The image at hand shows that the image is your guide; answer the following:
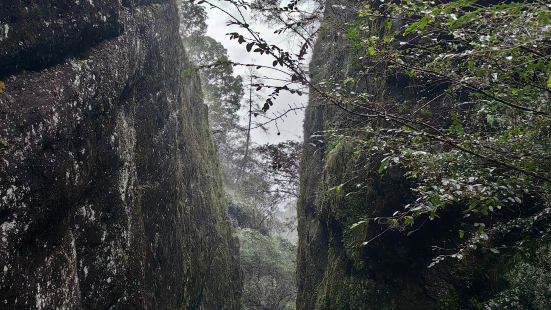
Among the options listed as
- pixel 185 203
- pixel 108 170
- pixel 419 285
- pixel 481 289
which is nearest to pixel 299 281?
pixel 185 203

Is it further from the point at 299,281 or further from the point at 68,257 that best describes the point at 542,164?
the point at 299,281

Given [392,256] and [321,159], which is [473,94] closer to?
[392,256]

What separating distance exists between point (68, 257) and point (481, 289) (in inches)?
244

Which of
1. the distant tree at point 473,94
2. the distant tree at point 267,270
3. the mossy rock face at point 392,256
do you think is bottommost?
the distant tree at point 267,270

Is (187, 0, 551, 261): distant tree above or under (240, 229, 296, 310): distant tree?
above

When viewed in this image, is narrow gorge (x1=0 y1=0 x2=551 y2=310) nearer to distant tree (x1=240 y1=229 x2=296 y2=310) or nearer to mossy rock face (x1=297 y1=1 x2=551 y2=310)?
mossy rock face (x1=297 y1=1 x2=551 y2=310)

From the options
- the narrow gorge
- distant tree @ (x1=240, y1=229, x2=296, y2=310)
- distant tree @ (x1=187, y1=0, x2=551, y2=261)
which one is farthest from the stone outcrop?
distant tree @ (x1=240, y1=229, x2=296, y2=310)

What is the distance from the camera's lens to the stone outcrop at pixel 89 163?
13.3ft

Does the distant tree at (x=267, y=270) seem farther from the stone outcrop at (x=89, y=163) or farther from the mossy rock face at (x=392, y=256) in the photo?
the stone outcrop at (x=89, y=163)

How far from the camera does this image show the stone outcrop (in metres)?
4.05

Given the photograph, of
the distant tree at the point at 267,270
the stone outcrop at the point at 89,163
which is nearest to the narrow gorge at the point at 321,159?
the stone outcrop at the point at 89,163

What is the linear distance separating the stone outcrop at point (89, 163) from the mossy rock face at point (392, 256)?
3356 millimetres

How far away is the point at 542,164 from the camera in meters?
3.88

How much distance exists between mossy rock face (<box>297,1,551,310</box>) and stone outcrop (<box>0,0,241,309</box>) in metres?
3.36
